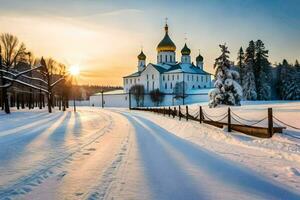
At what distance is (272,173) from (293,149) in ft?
11.9

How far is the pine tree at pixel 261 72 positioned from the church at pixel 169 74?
26718mm

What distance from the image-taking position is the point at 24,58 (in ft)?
203

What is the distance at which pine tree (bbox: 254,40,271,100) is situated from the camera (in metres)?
77.2

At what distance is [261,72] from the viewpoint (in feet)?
255

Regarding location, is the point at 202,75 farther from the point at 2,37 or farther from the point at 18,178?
the point at 18,178

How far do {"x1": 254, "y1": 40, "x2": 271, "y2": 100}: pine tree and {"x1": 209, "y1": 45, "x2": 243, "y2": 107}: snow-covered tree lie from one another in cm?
3473

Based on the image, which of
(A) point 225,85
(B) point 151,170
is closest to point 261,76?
(A) point 225,85

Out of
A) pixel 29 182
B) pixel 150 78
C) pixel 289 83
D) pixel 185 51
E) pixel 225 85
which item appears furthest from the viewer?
pixel 185 51

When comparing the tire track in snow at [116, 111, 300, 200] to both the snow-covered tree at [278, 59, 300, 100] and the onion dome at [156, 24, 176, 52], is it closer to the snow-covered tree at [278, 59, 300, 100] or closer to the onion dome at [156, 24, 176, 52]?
the snow-covered tree at [278, 59, 300, 100]

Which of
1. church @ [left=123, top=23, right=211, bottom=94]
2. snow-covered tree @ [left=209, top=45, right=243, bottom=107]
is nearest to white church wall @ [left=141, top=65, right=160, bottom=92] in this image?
church @ [left=123, top=23, right=211, bottom=94]

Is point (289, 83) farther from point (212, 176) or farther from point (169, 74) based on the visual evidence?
point (212, 176)

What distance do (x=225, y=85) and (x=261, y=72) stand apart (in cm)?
3723

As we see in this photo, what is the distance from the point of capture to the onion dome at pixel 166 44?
4449 inches

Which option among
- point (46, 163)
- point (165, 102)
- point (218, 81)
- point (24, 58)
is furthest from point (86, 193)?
point (165, 102)
